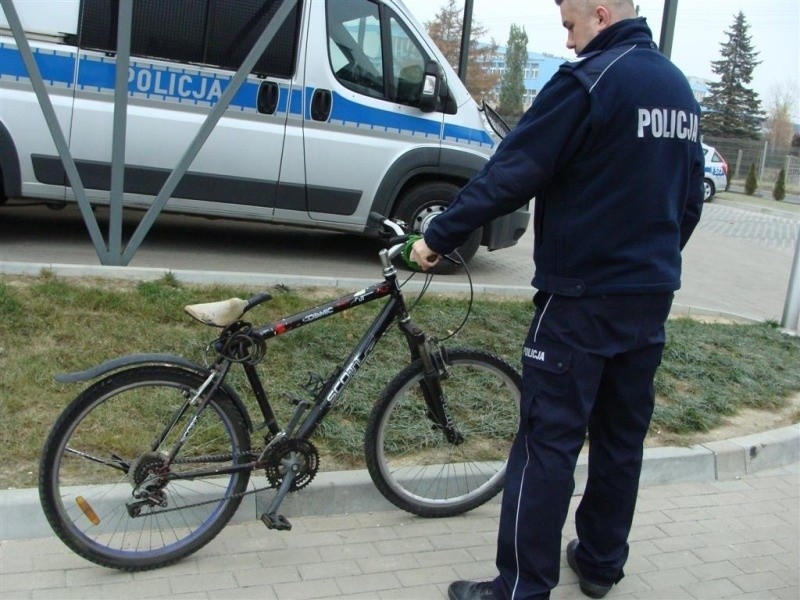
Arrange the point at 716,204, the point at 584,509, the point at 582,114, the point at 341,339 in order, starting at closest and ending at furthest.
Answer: the point at 582,114 < the point at 584,509 < the point at 341,339 < the point at 716,204

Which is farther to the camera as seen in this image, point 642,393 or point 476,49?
point 476,49

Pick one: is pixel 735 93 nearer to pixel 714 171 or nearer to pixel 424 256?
pixel 714 171

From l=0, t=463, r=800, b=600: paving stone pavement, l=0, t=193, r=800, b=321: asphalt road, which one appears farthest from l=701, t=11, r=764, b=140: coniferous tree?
l=0, t=463, r=800, b=600: paving stone pavement

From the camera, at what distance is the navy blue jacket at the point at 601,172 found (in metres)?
2.87

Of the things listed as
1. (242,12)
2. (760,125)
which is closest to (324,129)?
(242,12)

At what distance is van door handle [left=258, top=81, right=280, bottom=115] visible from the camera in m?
7.44

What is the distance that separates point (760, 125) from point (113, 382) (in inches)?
2127

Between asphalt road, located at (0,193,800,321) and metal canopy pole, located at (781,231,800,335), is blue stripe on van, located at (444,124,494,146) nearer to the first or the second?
asphalt road, located at (0,193,800,321)

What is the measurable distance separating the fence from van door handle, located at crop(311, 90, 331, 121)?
102ft

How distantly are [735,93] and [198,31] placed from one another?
49.9 meters

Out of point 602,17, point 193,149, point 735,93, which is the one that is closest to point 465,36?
point 193,149

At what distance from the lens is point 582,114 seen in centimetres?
287

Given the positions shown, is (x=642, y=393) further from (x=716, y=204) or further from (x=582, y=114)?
(x=716, y=204)

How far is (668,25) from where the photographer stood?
7461 millimetres
